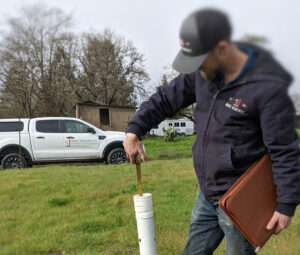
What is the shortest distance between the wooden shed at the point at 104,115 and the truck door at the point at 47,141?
34.7ft

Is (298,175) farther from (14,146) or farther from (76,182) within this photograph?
(14,146)

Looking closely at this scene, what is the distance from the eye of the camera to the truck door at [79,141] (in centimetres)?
990

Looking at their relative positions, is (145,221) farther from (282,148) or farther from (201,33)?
(201,33)

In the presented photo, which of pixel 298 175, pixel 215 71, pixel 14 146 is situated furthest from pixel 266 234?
pixel 14 146

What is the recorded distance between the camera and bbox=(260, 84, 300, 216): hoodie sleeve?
1.40 metres

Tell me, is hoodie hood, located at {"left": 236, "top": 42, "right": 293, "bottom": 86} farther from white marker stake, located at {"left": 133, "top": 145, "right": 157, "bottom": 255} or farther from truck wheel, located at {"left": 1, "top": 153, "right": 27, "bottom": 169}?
truck wheel, located at {"left": 1, "top": 153, "right": 27, "bottom": 169}

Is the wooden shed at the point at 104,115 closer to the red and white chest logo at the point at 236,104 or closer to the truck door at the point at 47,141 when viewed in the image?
the truck door at the point at 47,141

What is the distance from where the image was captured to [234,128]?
162 centimetres

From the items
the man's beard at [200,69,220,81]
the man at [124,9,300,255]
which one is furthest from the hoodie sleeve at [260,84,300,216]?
the man's beard at [200,69,220,81]

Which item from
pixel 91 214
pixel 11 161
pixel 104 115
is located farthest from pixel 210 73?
pixel 104 115

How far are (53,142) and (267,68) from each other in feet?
29.7

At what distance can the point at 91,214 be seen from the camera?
4.34 m

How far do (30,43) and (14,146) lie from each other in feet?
27.9

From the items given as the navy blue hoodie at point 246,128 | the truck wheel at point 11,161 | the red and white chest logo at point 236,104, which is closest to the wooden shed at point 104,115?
the truck wheel at point 11,161
